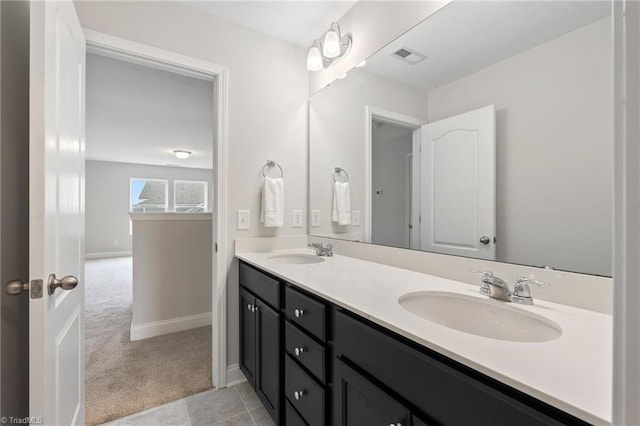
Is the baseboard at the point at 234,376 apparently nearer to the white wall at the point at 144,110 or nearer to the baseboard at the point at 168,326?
the baseboard at the point at 168,326

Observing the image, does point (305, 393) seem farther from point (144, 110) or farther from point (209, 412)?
point (144, 110)

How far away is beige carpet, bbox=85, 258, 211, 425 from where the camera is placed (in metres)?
1.67

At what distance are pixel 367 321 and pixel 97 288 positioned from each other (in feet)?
15.7

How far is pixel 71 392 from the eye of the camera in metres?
1.14

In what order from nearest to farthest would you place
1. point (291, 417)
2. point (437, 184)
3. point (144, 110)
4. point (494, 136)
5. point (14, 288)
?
point (14, 288) → point (494, 136) → point (291, 417) → point (437, 184) → point (144, 110)

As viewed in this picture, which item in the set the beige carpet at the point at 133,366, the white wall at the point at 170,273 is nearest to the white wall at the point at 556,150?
the beige carpet at the point at 133,366

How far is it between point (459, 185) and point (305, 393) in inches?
43.9

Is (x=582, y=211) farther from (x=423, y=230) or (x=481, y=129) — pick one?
(x=423, y=230)

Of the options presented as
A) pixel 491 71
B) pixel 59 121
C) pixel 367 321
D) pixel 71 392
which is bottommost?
pixel 71 392

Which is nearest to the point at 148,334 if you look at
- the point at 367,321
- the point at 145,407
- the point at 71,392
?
the point at 145,407

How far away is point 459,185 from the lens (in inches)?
49.8

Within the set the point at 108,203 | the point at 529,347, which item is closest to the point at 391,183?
the point at 529,347

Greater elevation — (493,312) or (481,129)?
(481,129)

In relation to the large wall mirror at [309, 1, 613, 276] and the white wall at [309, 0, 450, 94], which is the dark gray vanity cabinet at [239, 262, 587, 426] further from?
the white wall at [309, 0, 450, 94]
